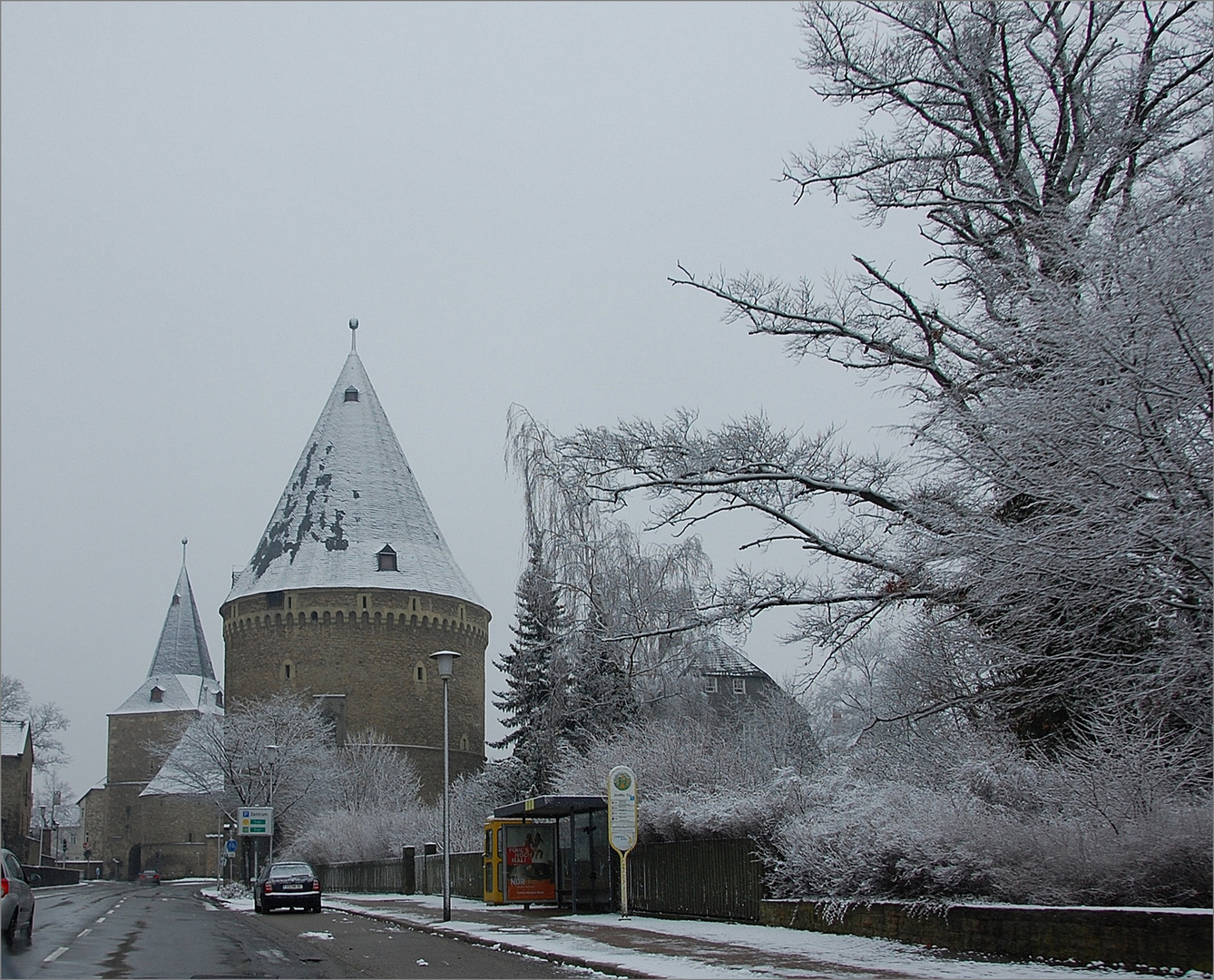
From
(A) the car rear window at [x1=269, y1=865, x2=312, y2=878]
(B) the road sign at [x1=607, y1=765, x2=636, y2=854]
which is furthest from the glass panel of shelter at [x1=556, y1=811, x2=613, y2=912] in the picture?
(A) the car rear window at [x1=269, y1=865, x2=312, y2=878]

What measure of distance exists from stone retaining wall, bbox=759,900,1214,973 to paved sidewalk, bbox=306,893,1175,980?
17 cm

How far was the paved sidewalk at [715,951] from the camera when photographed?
1134 cm

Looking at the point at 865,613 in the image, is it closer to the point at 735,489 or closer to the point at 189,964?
the point at 735,489

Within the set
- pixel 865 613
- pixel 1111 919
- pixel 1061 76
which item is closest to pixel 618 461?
pixel 865 613

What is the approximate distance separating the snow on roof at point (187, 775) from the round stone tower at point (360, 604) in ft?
12.0

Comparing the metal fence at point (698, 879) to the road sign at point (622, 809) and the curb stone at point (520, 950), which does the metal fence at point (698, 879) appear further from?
the curb stone at point (520, 950)

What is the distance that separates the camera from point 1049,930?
37.0 feet

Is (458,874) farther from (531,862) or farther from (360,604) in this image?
(360,604)

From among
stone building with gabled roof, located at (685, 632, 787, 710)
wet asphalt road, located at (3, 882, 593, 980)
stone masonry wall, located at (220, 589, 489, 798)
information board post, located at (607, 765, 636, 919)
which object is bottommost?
wet asphalt road, located at (3, 882, 593, 980)

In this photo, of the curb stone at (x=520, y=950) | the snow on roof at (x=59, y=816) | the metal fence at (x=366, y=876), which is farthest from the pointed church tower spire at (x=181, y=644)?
the curb stone at (x=520, y=950)

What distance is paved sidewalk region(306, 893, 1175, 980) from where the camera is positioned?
11343 mm

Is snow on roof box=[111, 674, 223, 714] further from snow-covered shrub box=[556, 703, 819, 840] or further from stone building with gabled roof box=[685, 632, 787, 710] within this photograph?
snow-covered shrub box=[556, 703, 819, 840]

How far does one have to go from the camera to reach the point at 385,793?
55656 millimetres

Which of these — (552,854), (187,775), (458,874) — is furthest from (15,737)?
(552,854)
